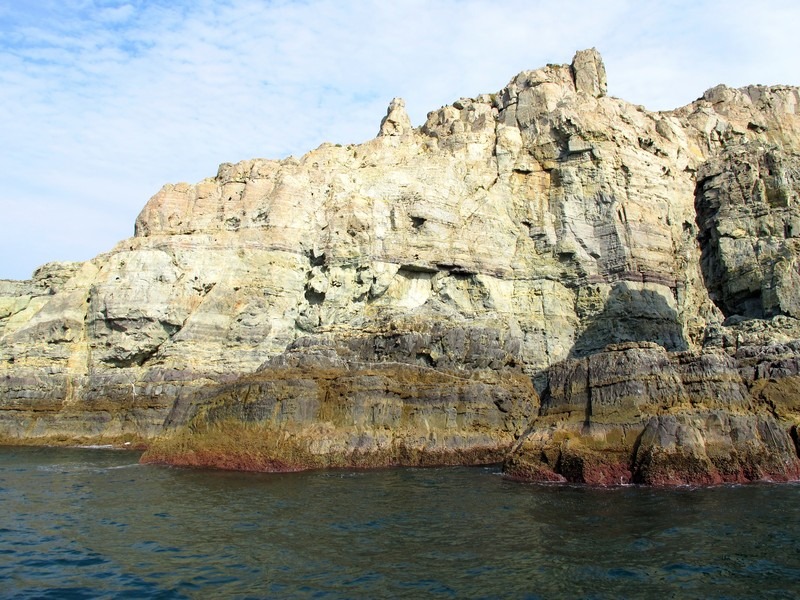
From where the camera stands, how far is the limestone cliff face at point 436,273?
3195cm

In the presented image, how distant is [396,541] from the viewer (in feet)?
46.1

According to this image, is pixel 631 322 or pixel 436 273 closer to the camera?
pixel 631 322

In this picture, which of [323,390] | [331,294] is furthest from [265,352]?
[323,390]

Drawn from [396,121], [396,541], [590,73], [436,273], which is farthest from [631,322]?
[396,541]

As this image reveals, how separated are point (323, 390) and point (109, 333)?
23.0 meters

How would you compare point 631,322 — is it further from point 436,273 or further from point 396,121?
point 396,121

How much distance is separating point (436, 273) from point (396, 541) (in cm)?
3111

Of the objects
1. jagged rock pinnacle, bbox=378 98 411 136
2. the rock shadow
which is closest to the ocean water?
the rock shadow

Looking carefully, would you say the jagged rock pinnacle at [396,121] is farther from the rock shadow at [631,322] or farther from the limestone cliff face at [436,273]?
the rock shadow at [631,322]

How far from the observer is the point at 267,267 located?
44.7 meters

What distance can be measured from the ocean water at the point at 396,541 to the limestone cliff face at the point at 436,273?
8.90 meters

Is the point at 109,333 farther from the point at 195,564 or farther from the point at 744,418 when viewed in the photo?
the point at 744,418

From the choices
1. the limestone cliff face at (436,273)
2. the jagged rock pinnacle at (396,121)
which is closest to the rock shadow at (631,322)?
the limestone cliff face at (436,273)

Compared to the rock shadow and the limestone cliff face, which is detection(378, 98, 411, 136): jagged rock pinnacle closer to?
the limestone cliff face
